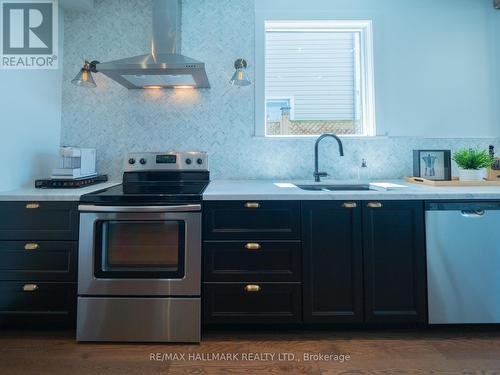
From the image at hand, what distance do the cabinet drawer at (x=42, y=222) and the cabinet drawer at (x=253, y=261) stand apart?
84cm

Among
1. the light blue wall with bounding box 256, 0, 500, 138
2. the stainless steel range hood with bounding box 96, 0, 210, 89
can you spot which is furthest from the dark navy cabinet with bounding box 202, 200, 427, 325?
the light blue wall with bounding box 256, 0, 500, 138

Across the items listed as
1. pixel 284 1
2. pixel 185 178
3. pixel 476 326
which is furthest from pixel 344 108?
pixel 476 326

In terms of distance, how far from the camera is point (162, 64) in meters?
1.87

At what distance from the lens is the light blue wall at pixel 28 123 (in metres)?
1.87

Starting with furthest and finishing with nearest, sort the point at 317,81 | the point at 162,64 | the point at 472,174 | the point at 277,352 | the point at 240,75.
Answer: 1. the point at 317,81
2. the point at 240,75
3. the point at 472,174
4. the point at 162,64
5. the point at 277,352

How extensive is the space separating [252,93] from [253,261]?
1486 mm

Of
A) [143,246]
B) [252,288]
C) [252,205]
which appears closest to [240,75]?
[252,205]

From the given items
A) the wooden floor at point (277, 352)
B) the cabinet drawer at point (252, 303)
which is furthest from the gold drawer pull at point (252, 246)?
the wooden floor at point (277, 352)

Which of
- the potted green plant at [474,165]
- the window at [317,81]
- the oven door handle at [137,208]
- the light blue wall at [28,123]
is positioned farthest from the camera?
the window at [317,81]

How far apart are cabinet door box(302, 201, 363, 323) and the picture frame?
970 millimetres

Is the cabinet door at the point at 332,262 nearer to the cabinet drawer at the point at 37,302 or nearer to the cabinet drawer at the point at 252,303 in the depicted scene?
the cabinet drawer at the point at 252,303

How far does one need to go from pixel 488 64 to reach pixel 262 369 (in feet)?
10.00

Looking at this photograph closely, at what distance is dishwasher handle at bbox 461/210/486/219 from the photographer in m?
1.65

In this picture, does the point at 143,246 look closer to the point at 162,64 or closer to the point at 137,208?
the point at 137,208
